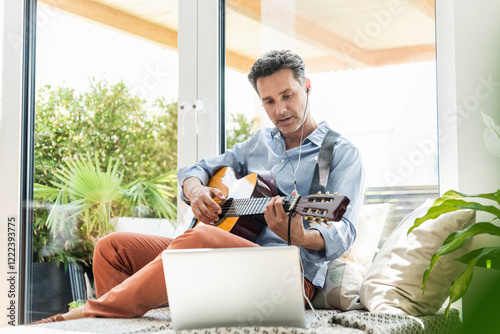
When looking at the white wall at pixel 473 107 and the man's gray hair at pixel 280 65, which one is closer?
the white wall at pixel 473 107

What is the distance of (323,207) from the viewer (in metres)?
1.60

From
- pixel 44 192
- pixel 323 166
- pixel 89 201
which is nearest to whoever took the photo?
pixel 323 166

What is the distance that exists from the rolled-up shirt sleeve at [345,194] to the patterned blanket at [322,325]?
7.3 inches

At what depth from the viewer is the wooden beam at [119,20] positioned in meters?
2.92

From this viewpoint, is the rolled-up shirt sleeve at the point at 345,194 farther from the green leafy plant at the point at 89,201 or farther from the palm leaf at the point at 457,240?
A: the green leafy plant at the point at 89,201

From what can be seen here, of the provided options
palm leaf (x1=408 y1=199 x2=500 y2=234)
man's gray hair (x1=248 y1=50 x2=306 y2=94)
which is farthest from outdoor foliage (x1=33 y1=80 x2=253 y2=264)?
palm leaf (x1=408 y1=199 x2=500 y2=234)

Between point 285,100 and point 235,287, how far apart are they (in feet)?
3.05

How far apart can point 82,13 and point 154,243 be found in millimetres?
1563

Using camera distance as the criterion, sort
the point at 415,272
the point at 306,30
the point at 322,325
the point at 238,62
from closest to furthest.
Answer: the point at 322,325
the point at 415,272
the point at 306,30
the point at 238,62

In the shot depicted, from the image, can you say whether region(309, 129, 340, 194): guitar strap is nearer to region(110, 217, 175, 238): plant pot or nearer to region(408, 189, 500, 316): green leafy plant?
region(408, 189, 500, 316): green leafy plant

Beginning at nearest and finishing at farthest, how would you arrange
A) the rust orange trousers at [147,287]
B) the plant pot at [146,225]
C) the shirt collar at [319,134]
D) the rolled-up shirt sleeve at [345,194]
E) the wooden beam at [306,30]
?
the rust orange trousers at [147,287] < the rolled-up shirt sleeve at [345,194] < the shirt collar at [319,134] < the wooden beam at [306,30] < the plant pot at [146,225]

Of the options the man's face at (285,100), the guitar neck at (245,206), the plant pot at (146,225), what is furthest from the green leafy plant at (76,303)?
the man's face at (285,100)

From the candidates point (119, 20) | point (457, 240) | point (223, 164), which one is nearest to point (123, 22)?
point (119, 20)

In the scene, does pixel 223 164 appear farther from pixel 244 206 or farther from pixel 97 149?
pixel 97 149
